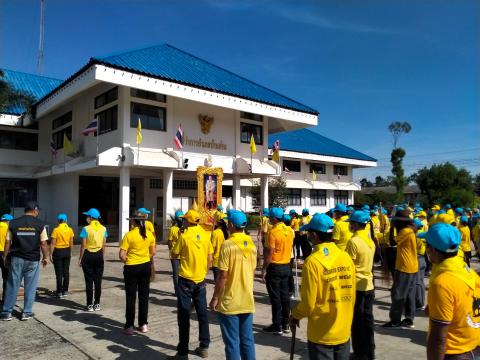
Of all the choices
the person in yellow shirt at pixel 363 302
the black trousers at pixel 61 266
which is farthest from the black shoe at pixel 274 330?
the black trousers at pixel 61 266

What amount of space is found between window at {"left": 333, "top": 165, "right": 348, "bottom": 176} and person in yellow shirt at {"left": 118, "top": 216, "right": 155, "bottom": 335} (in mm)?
33855

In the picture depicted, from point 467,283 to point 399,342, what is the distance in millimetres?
3444

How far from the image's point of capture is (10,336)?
5.60 metres

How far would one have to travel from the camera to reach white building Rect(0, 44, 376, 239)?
16.8m

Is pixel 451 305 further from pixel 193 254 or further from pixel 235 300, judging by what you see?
pixel 193 254

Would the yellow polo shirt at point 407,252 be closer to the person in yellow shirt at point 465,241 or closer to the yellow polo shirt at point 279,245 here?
the yellow polo shirt at point 279,245

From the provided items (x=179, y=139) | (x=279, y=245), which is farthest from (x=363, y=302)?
(x=179, y=139)

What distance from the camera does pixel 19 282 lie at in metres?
6.46

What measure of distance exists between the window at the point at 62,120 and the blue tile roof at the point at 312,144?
16.2 metres

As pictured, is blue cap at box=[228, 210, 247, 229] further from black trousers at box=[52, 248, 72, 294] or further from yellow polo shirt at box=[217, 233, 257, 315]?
black trousers at box=[52, 248, 72, 294]

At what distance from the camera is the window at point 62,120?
21.8 m

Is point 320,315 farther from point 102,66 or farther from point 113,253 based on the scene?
point 102,66

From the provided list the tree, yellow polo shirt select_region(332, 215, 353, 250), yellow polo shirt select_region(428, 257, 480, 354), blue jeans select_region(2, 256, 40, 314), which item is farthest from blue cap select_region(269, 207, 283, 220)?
the tree

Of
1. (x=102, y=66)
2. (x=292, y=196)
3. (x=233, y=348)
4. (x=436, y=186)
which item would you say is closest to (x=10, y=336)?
(x=233, y=348)
